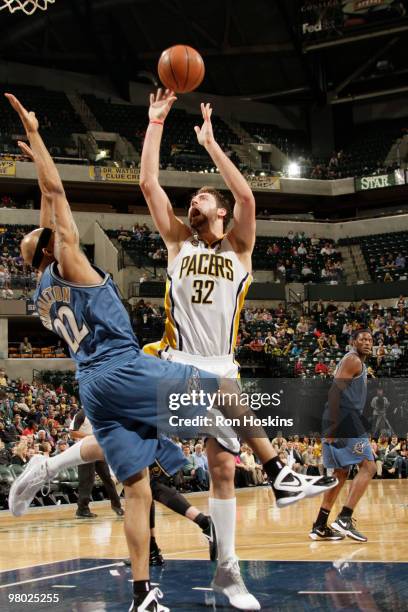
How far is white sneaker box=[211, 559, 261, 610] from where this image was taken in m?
5.00

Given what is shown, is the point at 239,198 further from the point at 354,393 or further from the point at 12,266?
the point at 12,266

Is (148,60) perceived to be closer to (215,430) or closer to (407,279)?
(407,279)

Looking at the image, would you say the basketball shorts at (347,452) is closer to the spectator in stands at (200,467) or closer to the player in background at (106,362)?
the player in background at (106,362)

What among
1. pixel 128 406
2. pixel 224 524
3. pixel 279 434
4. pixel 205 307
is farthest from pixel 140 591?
pixel 279 434

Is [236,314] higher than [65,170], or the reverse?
[65,170]

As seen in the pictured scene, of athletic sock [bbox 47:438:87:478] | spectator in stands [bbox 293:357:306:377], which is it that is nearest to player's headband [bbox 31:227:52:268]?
athletic sock [bbox 47:438:87:478]

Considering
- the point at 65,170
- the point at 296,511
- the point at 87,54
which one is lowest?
the point at 296,511

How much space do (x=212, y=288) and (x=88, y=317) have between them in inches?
38.2

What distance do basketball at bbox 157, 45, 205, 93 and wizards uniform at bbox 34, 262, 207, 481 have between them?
2026 mm

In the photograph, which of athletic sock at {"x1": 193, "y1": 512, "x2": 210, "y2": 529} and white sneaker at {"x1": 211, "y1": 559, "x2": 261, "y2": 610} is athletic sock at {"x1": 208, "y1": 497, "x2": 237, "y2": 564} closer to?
white sneaker at {"x1": 211, "y1": 559, "x2": 261, "y2": 610}

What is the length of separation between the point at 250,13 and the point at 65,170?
1124 centimetres

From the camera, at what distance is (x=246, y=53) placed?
36906 mm

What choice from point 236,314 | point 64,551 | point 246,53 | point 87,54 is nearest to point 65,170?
point 87,54

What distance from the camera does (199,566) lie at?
6820 mm
